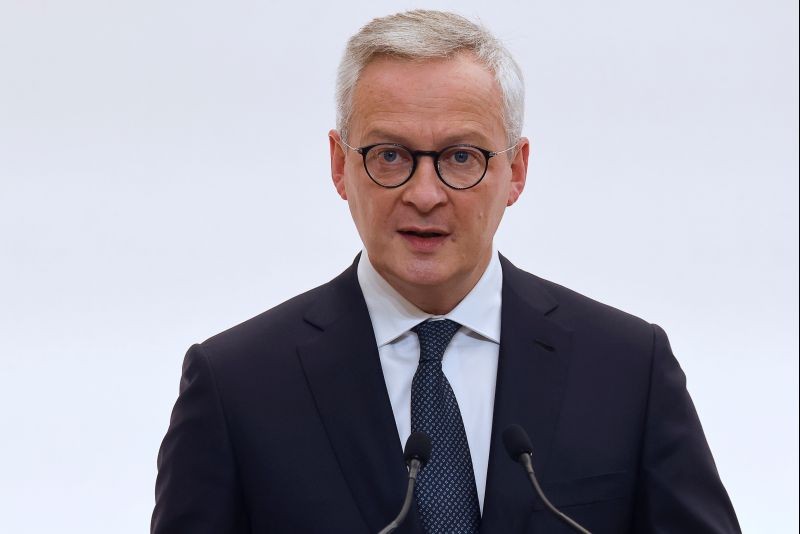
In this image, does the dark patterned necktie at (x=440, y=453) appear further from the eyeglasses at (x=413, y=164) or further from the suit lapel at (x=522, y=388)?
the eyeglasses at (x=413, y=164)

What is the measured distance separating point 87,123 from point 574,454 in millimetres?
1533

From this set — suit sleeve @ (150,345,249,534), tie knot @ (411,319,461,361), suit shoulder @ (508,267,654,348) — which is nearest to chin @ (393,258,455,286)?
tie knot @ (411,319,461,361)

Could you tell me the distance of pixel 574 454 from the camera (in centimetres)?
175

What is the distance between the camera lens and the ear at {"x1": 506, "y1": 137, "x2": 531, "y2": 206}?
188cm

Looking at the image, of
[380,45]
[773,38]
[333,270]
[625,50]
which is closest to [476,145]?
[380,45]

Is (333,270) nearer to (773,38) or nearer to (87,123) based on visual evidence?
(87,123)

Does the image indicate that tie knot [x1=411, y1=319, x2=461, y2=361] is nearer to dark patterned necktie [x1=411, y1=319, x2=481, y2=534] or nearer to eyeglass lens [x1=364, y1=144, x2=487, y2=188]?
dark patterned necktie [x1=411, y1=319, x2=481, y2=534]

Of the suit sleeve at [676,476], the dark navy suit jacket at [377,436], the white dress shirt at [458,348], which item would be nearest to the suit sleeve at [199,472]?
the dark navy suit jacket at [377,436]

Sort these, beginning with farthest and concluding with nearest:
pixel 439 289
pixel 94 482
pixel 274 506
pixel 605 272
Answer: pixel 605 272, pixel 94 482, pixel 439 289, pixel 274 506

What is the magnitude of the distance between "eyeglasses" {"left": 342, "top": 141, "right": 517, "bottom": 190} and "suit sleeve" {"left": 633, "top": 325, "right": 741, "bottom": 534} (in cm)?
44

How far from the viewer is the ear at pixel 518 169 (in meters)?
1.88

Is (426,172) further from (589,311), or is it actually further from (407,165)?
(589,311)

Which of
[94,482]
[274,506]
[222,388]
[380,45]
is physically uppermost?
[380,45]

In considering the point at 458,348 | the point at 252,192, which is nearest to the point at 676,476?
the point at 458,348
